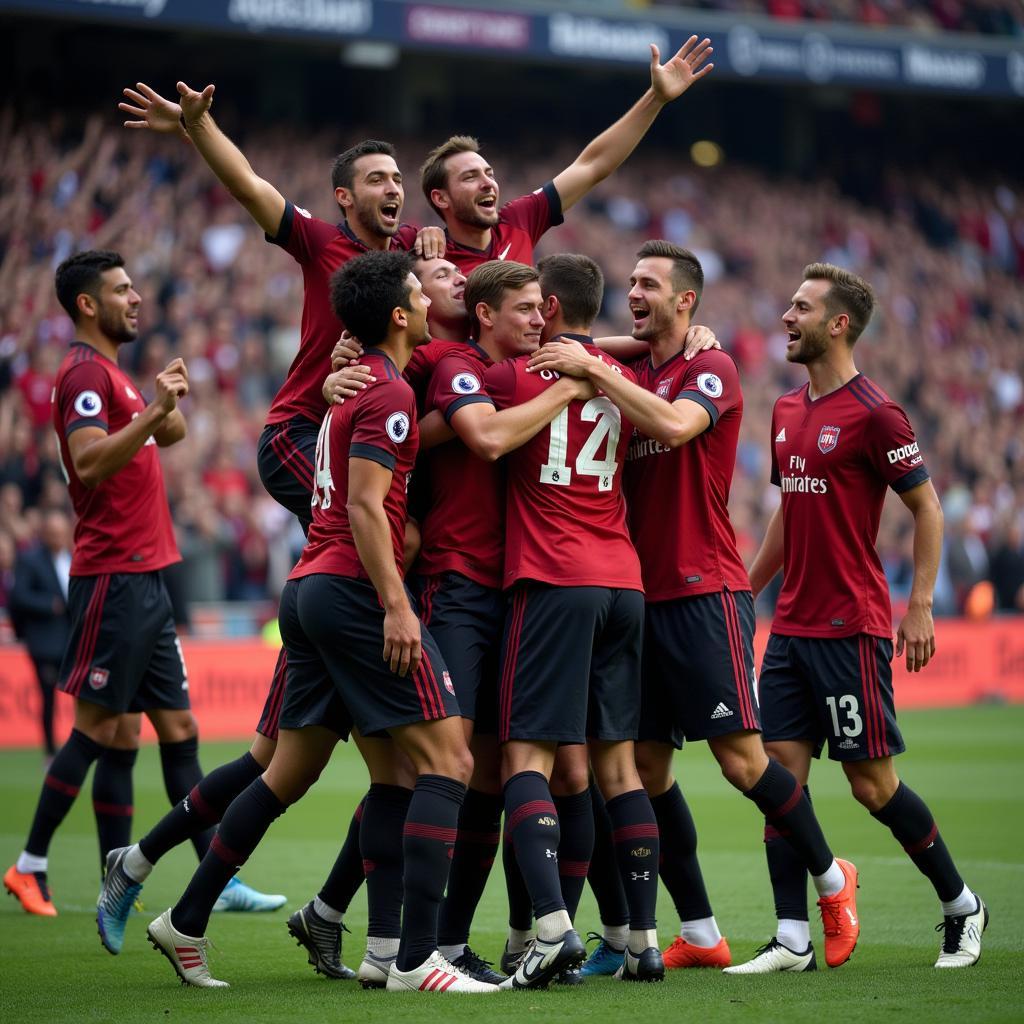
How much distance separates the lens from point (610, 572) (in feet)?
18.5

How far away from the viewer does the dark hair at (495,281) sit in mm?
5805

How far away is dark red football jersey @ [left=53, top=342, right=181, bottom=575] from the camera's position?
24.6ft

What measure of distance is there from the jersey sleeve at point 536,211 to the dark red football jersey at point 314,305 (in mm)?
818

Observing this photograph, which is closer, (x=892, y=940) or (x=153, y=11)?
(x=892, y=940)

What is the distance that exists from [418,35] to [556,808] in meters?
19.1

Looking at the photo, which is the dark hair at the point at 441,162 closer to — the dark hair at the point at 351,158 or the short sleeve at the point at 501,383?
the dark hair at the point at 351,158

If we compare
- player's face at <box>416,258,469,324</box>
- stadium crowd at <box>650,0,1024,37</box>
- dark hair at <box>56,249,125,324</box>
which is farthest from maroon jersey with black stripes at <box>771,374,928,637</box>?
stadium crowd at <box>650,0,1024,37</box>

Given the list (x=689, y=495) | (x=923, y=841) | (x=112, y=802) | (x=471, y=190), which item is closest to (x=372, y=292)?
(x=471, y=190)

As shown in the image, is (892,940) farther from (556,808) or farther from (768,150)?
(768,150)

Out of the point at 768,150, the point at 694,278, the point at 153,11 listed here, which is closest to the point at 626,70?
the point at 768,150

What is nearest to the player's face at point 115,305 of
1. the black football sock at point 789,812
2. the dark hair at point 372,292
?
the dark hair at point 372,292

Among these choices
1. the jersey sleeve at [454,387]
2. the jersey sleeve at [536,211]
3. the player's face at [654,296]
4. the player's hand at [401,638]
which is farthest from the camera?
the jersey sleeve at [536,211]

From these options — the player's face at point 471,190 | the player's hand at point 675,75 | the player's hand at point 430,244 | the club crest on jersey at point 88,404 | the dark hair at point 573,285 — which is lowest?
the club crest on jersey at point 88,404

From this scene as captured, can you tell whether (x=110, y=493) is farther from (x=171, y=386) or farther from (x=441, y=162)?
(x=441, y=162)
